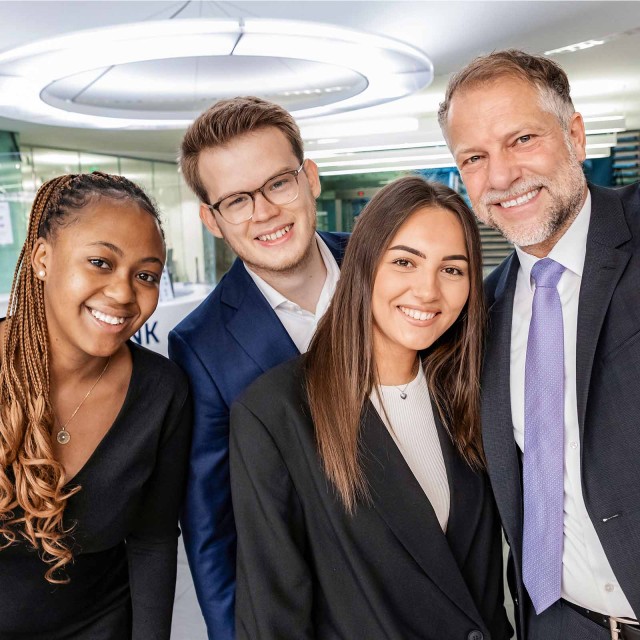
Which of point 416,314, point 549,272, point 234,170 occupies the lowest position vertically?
point 416,314

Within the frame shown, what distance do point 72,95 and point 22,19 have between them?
784mm

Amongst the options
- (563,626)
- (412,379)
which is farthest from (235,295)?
(563,626)

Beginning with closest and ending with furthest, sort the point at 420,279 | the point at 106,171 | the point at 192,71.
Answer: the point at 420,279 → the point at 192,71 → the point at 106,171

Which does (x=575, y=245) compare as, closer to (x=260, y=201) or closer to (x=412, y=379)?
(x=412, y=379)

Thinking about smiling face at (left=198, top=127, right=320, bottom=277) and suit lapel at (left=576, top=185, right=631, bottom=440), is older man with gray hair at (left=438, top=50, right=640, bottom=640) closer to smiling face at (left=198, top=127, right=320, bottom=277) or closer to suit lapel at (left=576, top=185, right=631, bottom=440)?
suit lapel at (left=576, top=185, right=631, bottom=440)

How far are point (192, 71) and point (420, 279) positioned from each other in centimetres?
525

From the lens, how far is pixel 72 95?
628 cm

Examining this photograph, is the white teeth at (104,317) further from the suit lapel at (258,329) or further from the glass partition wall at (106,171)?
the glass partition wall at (106,171)

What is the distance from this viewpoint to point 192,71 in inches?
245

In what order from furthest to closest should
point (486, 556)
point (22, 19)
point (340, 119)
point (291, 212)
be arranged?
point (340, 119) → point (22, 19) → point (291, 212) → point (486, 556)

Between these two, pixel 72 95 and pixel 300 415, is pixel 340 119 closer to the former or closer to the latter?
pixel 72 95

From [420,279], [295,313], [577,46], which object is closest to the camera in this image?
[420,279]

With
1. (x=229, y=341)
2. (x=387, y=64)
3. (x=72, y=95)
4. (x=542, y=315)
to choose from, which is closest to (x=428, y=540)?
(x=542, y=315)

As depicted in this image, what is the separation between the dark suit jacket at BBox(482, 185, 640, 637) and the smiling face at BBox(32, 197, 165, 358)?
1070 mm
